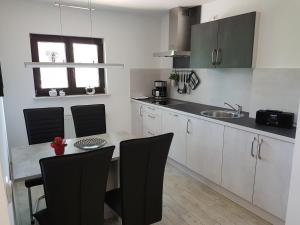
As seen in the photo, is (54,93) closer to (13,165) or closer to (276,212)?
(13,165)

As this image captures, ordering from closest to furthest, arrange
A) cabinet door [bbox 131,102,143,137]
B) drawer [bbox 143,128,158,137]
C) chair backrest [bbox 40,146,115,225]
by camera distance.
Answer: chair backrest [bbox 40,146,115,225] → drawer [bbox 143,128,158,137] → cabinet door [bbox 131,102,143,137]

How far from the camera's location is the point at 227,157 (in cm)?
253

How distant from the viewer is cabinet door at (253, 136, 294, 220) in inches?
77.9

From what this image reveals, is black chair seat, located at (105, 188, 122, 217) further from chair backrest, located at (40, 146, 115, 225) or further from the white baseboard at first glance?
the white baseboard

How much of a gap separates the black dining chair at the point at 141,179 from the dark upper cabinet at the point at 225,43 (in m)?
1.52

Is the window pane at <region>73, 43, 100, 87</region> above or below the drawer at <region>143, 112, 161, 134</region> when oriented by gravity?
above

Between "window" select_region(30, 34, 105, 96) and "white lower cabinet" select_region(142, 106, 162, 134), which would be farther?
"white lower cabinet" select_region(142, 106, 162, 134)

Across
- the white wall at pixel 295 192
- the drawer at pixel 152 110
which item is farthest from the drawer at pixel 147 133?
the white wall at pixel 295 192

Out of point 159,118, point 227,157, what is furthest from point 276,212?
point 159,118

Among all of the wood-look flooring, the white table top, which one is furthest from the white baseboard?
the white table top

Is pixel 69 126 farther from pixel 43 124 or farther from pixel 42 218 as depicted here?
pixel 42 218

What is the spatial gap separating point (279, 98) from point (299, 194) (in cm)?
120

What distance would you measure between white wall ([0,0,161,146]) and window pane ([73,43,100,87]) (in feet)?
0.68

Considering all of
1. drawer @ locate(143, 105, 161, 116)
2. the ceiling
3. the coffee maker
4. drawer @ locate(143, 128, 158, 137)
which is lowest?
drawer @ locate(143, 128, 158, 137)
